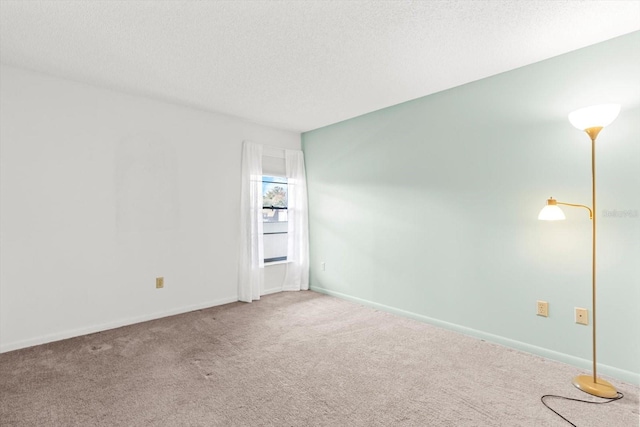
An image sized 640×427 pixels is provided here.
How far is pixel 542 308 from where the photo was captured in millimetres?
2707

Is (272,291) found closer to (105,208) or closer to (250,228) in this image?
(250,228)

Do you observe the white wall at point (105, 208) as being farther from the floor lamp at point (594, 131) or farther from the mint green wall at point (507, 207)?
the floor lamp at point (594, 131)

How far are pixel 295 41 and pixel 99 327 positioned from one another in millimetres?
3283

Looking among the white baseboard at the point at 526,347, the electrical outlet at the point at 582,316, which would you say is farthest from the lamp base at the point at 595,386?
the electrical outlet at the point at 582,316

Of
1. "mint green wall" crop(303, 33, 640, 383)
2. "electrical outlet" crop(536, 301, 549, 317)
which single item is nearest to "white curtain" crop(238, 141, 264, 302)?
"mint green wall" crop(303, 33, 640, 383)

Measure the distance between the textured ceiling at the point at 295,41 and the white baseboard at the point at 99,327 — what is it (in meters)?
2.42

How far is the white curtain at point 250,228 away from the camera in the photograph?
14.2ft

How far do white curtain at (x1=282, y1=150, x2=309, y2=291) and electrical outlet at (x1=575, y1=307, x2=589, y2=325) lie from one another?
3.28 meters

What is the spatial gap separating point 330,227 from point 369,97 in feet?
6.17

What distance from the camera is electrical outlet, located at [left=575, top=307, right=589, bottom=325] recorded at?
2496 millimetres

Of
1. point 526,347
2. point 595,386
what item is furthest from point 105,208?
point 595,386

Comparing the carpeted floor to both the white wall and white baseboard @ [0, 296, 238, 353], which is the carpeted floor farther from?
the white wall

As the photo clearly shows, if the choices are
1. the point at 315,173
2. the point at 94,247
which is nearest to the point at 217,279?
the point at 94,247

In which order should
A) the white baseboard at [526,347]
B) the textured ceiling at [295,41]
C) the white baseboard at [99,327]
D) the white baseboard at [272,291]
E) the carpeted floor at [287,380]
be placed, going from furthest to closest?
1. the white baseboard at [272,291]
2. the white baseboard at [99,327]
3. the white baseboard at [526,347]
4. the textured ceiling at [295,41]
5. the carpeted floor at [287,380]
